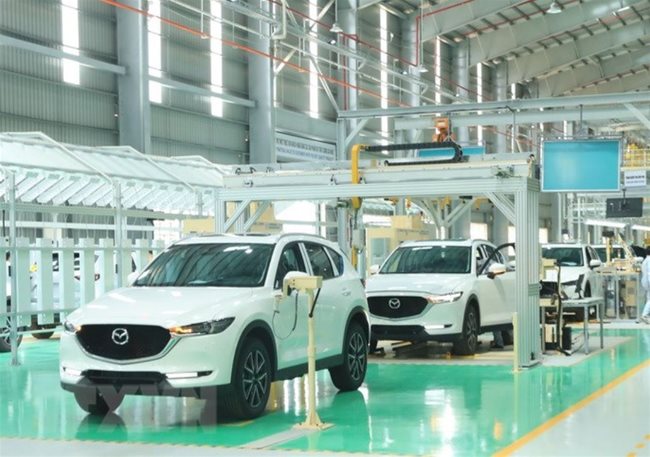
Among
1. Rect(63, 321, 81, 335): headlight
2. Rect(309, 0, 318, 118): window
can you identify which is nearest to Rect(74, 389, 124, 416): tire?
Rect(63, 321, 81, 335): headlight

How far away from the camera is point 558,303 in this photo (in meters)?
15.5

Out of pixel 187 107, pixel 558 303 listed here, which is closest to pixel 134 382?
pixel 558 303

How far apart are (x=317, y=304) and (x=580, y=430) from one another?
9.69 feet

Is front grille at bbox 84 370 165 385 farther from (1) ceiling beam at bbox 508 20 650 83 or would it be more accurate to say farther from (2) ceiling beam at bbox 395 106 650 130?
(1) ceiling beam at bbox 508 20 650 83

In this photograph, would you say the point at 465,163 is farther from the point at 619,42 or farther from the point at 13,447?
the point at 619,42

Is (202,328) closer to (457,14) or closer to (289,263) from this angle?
(289,263)

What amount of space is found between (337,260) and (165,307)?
284 centimetres

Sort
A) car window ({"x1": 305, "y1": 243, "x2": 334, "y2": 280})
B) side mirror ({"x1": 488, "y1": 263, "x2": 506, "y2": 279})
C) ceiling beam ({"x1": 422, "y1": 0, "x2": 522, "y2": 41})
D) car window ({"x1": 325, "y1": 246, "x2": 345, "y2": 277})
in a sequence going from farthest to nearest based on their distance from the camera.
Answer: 1. ceiling beam ({"x1": 422, "y1": 0, "x2": 522, "y2": 41})
2. side mirror ({"x1": 488, "y1": 263, "x2": 506, "y2": 279})
3. car window ({"x1": 325, "y1": 246, "x2": 345, "y2": 277})
4. car window ({"x1": 305, "y1": 243, "x2": 334, "y2": 280})

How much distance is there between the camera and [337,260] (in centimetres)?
1146

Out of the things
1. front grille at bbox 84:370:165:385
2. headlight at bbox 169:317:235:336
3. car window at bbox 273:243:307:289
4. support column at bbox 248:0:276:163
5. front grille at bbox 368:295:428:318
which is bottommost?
front grille at bbox 84:370:165:385

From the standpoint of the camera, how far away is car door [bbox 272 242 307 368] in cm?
986

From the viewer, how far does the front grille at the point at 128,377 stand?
8.83m

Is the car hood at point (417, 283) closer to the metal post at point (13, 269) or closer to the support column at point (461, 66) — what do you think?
the metal post at point (13, 269)

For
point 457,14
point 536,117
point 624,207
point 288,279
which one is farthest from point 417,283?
point 457,14
